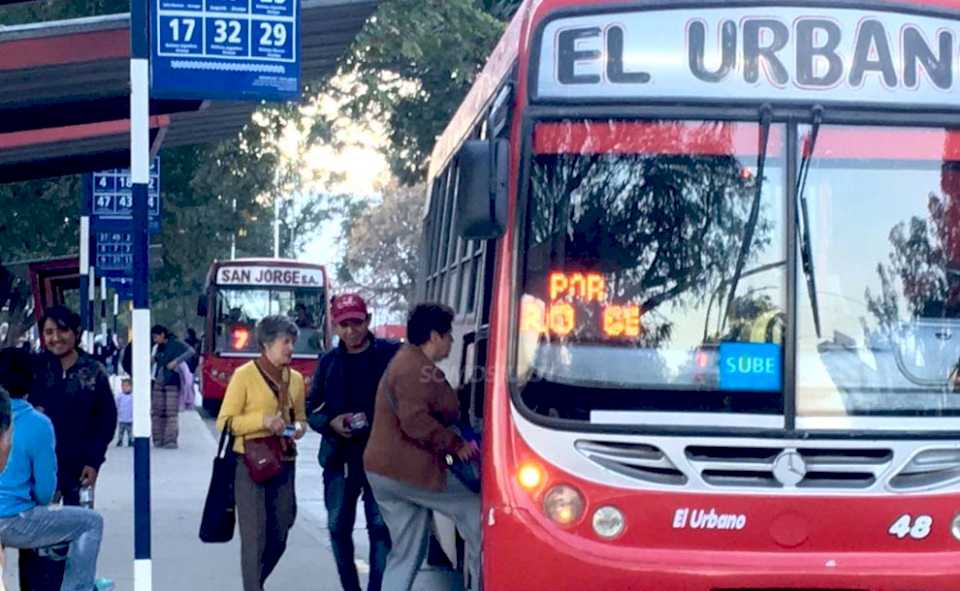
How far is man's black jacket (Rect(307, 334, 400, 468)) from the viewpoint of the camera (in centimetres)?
1043

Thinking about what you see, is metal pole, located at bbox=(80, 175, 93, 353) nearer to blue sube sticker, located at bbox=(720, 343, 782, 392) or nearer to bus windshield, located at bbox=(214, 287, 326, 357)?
bus windshield, located at bbox=(214, 287, 326, 357)

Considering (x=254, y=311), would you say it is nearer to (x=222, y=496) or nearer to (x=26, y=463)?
(x=222, y=496)

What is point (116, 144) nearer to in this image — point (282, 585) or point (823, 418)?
point (282, 585)

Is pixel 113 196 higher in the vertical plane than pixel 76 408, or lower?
higher

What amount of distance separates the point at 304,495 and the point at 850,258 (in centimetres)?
1240

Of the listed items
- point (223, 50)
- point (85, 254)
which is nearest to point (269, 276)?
point (85, 254)

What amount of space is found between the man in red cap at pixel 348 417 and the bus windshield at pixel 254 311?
83.0 ft

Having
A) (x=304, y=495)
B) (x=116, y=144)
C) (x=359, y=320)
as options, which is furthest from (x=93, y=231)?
(x=359, y=320)

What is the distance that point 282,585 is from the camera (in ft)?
40.0

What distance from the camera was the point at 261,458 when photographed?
32.6 feet

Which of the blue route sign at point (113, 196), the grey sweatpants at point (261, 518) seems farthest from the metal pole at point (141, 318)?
the blue route sign at point (113, 196)

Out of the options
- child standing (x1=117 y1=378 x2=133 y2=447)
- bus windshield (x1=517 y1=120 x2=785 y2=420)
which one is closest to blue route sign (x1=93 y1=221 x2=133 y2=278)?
child standing (x1=117 y1=378 x2=133 y2=447)

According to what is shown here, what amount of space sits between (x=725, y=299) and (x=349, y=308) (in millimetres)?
3277

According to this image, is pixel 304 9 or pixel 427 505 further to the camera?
pixel 304 9
